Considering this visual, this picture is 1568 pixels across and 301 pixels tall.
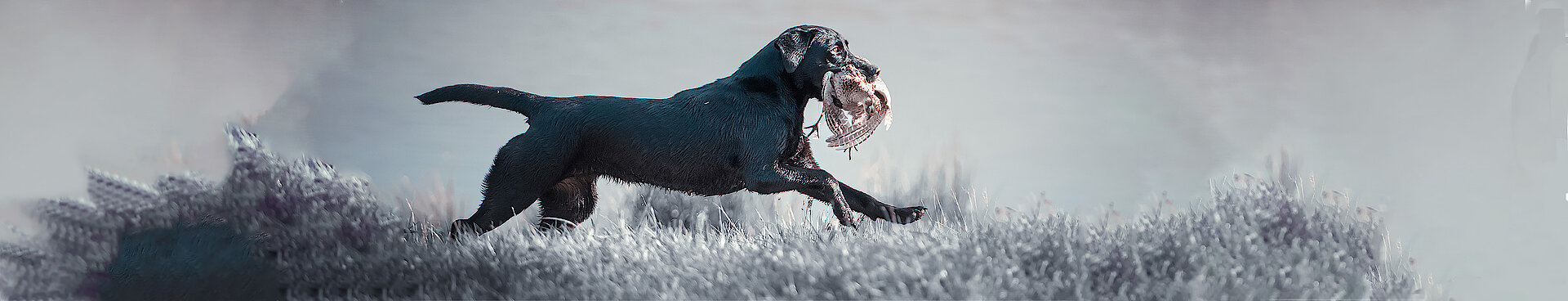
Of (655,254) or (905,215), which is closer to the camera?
(655,254)

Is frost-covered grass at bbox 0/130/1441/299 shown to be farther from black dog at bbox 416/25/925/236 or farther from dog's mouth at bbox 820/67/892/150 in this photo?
dog's mouth at bbox 820/67/892/150

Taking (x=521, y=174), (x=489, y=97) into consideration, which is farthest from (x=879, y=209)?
(x=489, y=97)

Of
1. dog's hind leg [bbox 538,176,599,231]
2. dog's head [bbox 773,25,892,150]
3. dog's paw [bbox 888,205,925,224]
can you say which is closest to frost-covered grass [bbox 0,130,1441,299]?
dog's paw [bbox 888,205,925,224]

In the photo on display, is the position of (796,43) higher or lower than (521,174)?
higher

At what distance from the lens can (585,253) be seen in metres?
2.10

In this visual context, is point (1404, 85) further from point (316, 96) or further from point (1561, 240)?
point (316, 96)

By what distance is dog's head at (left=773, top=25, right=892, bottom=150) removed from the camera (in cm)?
221

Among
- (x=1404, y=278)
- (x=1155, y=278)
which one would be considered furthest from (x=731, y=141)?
(x=1404, y=278)

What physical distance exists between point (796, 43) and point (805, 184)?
0.36 m

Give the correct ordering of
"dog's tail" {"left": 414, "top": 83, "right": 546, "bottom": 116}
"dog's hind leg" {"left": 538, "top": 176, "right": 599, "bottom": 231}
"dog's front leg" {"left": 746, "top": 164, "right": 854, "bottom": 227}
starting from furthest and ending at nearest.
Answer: "dog's hind leg" {"left": 538, "top": 176, "right": 599, "bottom": 231} < "dog's tail" {"left": 414, "top": 83, "right": 546, "bottom": 116} < "dog's front leg" {"left": 746, "top": 164, "right": 854, "bottom": 227}

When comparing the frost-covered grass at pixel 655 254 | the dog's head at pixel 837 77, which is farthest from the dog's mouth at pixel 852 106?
the frost-covered grass at pixel 655 254

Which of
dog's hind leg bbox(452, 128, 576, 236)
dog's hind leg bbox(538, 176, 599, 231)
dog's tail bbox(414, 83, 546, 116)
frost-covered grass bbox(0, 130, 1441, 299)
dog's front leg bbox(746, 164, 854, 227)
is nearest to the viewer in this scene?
frost-covered grass bbox(0, 130, 1441, 299)

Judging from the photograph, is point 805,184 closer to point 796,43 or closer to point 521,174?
point 796,43

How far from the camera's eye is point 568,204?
8.32 ft
